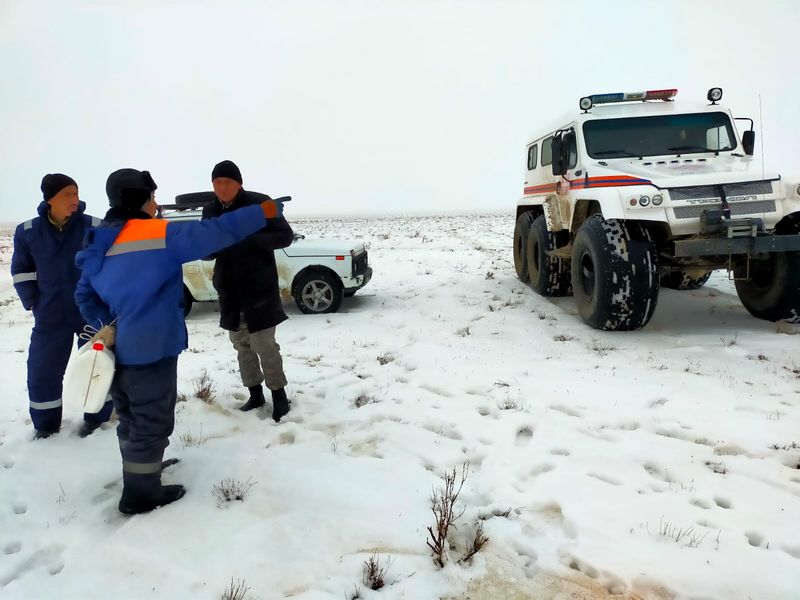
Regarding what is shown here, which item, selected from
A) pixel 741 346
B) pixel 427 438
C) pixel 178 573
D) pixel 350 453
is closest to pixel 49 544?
A: pixel 178 573

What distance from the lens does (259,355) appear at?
3.91m

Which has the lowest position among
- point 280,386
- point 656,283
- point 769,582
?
point 769,582

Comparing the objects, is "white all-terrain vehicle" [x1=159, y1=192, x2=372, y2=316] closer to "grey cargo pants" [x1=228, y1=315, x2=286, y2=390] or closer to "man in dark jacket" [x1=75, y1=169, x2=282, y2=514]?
"grey cargo pants" [x1=228, y1=315, x2=286, y2=390]

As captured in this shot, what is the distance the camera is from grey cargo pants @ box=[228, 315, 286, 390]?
12.6 ft

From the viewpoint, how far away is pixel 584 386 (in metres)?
4.39

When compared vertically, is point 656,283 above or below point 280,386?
above

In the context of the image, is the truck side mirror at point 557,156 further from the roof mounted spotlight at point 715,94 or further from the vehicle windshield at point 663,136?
the roof mounted spotlight at point 715,94

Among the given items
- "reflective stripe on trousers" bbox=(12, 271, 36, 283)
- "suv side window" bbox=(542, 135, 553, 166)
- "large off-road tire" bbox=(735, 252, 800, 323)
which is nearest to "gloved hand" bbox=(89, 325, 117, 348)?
"reflective stripe on trousers" bbox=(12, 271, 36, 283)

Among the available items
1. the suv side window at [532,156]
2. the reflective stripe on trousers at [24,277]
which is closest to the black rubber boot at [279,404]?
the reflective stripe on trousers at [24,277]

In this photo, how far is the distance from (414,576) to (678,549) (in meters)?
1.24

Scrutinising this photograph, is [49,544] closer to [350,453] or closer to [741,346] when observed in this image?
[350,453]

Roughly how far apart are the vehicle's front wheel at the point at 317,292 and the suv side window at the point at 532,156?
14.0 ft

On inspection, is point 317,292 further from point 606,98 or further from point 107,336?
point 107,336

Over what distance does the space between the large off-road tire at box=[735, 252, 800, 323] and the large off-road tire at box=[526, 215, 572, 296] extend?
2.33 m
